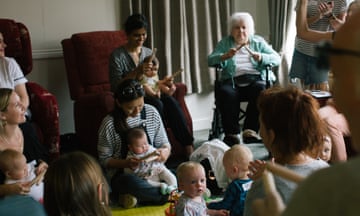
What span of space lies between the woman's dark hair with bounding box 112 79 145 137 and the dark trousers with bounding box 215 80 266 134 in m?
1.05

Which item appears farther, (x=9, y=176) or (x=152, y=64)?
(x=152, y=64)

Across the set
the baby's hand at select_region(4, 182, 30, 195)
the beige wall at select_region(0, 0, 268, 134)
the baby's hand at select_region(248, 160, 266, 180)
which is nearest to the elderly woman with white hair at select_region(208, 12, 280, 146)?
the beige wall at select_region(0, 0, 268, 134)

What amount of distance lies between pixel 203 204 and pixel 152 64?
1420 millimetres

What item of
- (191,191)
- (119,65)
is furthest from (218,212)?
(119,65)

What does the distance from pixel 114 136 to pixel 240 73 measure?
4.52 feet

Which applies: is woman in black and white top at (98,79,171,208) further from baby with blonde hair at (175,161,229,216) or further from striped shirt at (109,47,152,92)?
baby with blonde hair at (175,161,229,216)

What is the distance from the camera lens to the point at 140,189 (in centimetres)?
308

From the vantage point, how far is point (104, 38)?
13.6 feet

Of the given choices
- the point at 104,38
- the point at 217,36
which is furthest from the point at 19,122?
the point at 217,36

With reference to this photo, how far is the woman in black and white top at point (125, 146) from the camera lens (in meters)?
3.09

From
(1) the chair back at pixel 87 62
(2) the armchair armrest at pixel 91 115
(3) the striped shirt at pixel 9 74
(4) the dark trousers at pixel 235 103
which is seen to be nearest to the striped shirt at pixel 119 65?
(2) the armchair armrest at pixel 91 115

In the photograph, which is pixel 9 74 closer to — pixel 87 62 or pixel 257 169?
pixel 87 62

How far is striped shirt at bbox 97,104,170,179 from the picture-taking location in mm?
3172

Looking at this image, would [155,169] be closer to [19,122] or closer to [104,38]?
[19,122]
